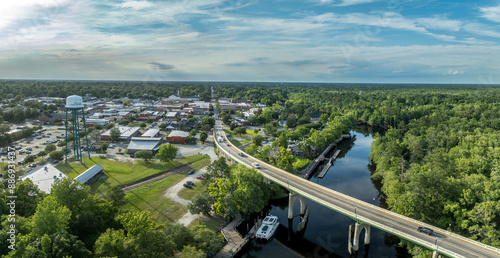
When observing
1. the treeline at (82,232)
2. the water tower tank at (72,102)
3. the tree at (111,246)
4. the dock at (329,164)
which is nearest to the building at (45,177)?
the treeline at (82,232)

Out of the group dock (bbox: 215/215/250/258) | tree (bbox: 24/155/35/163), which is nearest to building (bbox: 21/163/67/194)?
tree (bbox: 24/155/35/163)

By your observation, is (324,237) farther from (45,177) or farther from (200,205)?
(45,177)

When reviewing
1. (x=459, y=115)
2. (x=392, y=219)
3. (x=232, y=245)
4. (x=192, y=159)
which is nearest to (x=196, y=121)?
(x=192, y=159)

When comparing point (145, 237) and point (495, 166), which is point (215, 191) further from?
point (495, 166)

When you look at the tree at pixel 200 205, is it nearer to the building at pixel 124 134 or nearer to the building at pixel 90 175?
the building at pixel 90 175

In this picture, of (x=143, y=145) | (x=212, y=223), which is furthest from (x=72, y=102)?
(x=212, y=223)

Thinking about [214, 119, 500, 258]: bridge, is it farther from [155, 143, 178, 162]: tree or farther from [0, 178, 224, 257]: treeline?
[155, 143, 178, 162]: tree
